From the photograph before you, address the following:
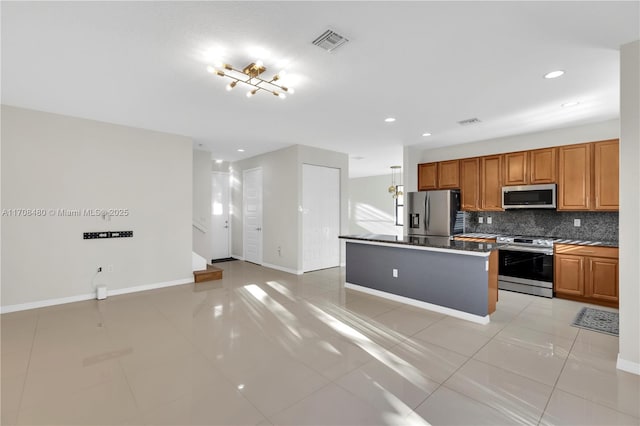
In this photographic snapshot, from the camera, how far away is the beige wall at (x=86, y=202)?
393 centimetres

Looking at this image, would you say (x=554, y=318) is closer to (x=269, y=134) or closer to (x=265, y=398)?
(x=265, y=398)

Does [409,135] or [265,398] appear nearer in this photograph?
[265,398]

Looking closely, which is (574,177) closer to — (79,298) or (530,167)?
(530,167)

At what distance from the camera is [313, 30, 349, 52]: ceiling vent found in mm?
2303

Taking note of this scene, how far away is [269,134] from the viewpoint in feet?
17.4

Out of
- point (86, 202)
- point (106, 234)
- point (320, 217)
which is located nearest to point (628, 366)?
point (320, 217)

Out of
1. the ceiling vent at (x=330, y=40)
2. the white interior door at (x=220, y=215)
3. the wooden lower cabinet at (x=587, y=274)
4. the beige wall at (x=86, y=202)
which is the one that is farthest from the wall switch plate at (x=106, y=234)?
the wooden lower cabinet at (x=587, y=274)

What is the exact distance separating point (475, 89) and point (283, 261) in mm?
4748

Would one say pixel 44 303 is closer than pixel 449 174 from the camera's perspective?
Yes

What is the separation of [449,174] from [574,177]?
196cm

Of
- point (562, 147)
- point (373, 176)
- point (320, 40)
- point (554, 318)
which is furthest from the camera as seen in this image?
point (373, 176)

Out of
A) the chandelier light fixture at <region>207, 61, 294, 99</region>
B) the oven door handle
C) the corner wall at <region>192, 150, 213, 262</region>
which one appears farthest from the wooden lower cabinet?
Answer: the corner wall at <region>192, 150, 213, 262</region>

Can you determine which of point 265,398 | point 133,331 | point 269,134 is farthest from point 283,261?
point 265,398

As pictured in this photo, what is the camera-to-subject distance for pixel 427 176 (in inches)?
248
